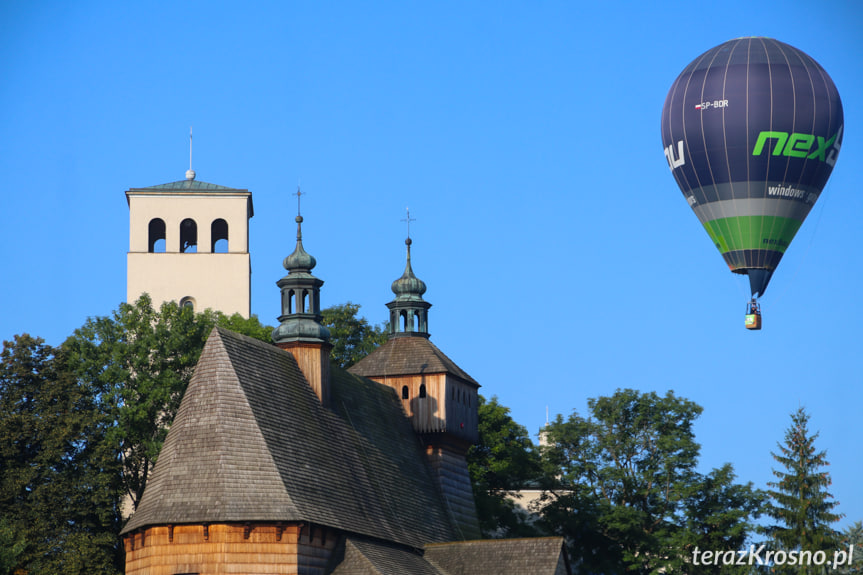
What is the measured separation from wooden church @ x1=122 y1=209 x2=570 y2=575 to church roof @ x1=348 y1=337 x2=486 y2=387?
0.26 feet

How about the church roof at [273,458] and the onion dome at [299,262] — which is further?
the onion dome at [299,262]

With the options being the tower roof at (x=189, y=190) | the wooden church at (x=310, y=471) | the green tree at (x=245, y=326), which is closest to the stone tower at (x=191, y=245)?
the tower roof at (x=189, y=190)

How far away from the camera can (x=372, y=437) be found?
50.0m

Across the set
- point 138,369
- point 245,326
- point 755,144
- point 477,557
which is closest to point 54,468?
point 138,369

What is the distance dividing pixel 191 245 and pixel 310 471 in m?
34.2

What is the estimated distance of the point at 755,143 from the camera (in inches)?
2057

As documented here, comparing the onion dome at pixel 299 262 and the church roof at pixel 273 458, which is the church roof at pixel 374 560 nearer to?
the church roof at pixel 273 458

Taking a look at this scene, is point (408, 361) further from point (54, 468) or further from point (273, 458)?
point (273, 458)

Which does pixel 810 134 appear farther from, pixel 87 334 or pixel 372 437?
pixel 87 334

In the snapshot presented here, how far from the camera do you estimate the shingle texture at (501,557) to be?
1807 inches

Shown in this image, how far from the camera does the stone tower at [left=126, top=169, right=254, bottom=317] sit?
2827 inches

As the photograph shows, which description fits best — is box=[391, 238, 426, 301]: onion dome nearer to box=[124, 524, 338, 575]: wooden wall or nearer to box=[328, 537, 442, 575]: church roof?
box=[328, 537, 442, 575]: church roof

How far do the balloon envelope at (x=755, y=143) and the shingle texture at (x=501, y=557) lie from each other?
496 inches

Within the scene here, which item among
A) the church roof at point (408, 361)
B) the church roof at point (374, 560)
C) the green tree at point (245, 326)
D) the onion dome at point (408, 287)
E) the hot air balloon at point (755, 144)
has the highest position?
the hot air balloon at point (755, 144)
